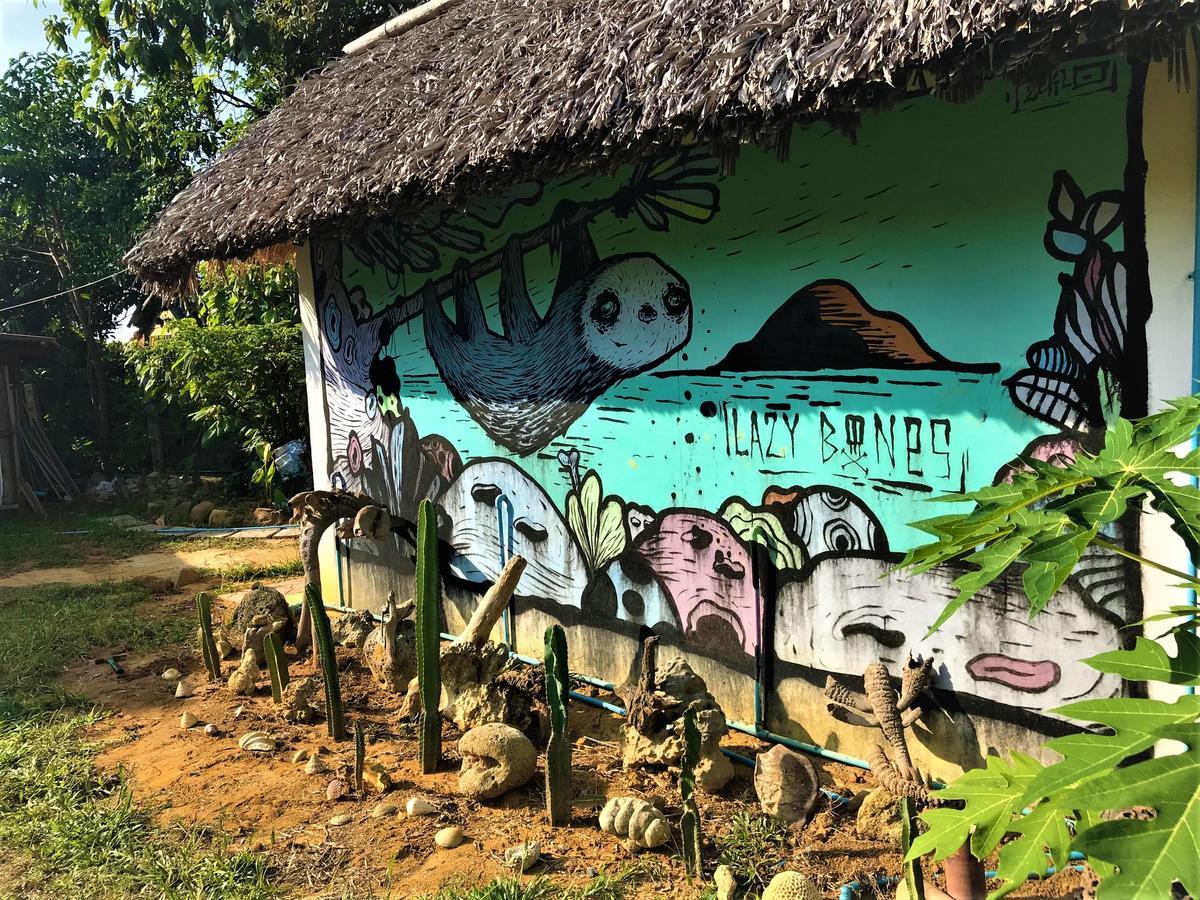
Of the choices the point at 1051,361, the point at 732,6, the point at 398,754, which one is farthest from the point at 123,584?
the point at 1051,361

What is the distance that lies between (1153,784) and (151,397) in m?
13.4

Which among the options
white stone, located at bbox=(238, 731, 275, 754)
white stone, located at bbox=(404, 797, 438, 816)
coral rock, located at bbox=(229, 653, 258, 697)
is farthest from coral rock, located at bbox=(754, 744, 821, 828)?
coral rock, located at bbox=(229, 653, 258, 697)

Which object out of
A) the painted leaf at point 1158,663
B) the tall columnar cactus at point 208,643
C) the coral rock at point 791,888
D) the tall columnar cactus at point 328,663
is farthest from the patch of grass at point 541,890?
the tall columnar cactus at point 208,643

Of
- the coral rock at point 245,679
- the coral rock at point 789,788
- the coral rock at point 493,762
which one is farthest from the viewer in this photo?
the coral rock at point 245,679

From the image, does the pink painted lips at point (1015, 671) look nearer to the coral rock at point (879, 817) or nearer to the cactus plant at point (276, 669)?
the coral rock at point (879, 817)

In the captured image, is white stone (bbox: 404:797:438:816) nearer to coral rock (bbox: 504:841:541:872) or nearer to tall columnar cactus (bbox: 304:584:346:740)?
coral rock (bbox: 504:841:541:872)

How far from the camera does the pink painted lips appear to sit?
110 inches

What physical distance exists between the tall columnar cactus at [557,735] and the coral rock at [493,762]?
235 millimetres

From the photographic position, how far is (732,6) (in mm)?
3131

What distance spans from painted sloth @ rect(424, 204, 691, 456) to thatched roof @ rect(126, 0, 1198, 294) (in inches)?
27.3

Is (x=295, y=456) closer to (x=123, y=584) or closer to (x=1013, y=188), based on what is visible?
(x=123, y=584)

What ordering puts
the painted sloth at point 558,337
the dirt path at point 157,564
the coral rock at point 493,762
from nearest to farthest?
the coral rock at point 493,762, the painted sloth at point 558,337, the dirt path at point 157,564

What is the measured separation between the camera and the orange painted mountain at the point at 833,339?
3.07m

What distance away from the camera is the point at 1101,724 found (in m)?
1.36
